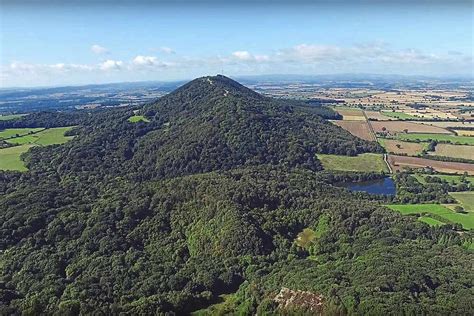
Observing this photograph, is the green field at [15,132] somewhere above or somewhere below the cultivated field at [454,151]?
above

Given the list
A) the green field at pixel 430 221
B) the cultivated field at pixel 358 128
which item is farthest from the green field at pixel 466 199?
the cultivated field at pixel 358 128

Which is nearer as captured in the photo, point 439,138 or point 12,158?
point 12,158

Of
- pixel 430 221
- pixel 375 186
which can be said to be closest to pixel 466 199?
pixel 430 221

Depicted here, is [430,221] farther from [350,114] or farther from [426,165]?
[350,114]

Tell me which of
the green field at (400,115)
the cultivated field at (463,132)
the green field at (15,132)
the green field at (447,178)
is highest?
the green field at (15,132)

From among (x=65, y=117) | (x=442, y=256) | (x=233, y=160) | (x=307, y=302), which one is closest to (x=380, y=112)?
(x=233, y=160)

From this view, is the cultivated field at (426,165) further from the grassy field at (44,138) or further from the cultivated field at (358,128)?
the grassy field at (44,138)
